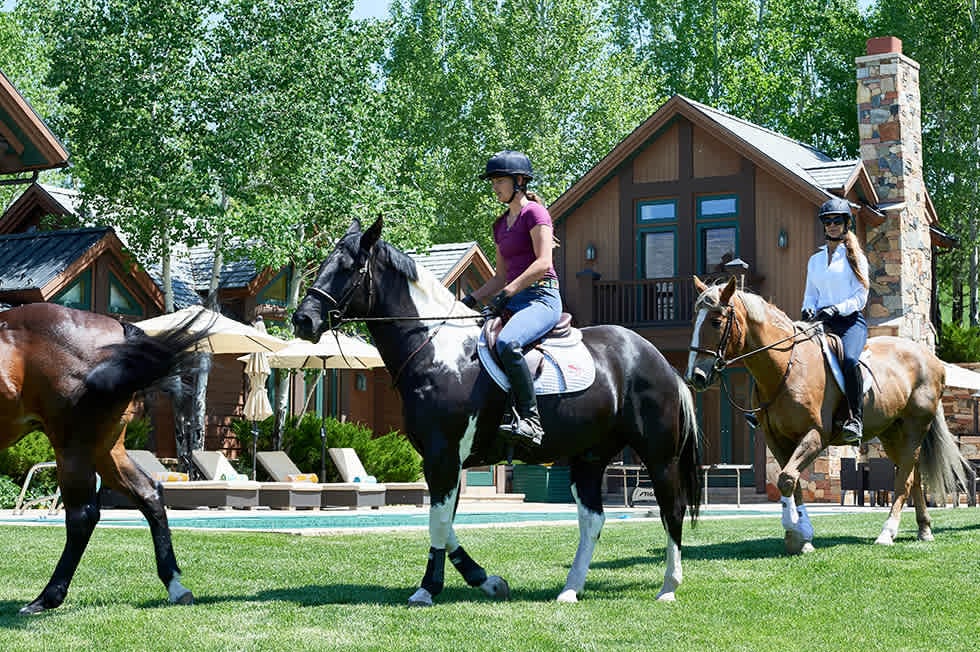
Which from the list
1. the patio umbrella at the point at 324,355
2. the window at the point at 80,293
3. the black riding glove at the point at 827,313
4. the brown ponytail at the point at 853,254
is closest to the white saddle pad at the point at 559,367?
the black riding glove at the point at 827,313

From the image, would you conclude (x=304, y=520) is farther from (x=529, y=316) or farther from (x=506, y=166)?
(x=506, y=166)

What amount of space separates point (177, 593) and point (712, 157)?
23.9 meters

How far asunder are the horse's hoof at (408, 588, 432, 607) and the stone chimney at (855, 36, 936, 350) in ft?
70.9

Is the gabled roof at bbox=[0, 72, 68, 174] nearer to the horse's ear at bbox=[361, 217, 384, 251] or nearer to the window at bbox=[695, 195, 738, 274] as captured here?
the horse's ear at bbox=[361, 217, 384, 251]

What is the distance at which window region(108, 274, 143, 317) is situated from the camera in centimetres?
2559

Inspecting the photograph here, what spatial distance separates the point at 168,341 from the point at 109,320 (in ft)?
1.52

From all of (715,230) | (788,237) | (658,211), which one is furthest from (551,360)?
(658,211)

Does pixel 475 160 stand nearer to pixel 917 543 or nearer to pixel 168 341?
pixel 917 543

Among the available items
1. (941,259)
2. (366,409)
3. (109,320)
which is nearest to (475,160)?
(366,409)

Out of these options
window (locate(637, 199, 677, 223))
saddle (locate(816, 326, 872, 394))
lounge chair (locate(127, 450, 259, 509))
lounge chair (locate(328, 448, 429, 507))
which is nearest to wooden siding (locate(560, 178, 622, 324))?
window (locate(637, 199, 677, 223))

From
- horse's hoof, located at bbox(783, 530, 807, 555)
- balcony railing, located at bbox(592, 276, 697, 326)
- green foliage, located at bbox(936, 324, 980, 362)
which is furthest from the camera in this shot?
green foliage, located at bbox(936, 324, 980, 362)

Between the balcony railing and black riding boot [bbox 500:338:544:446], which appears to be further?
the balcony railing

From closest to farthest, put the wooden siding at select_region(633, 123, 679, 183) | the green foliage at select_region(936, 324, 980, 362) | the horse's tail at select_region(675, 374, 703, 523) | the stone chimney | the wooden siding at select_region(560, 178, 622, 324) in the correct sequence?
the horse's tail at select_region(675, 374, 703, 523) → the stone chimney → the wooden siding at select_region(633, 123, 679, 183) → the wooden siding at select_region(560, 178, 622, 324) → the green foliage at select_region(936, 324, 980, 362)

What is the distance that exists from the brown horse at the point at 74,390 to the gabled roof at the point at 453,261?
2358 cm
